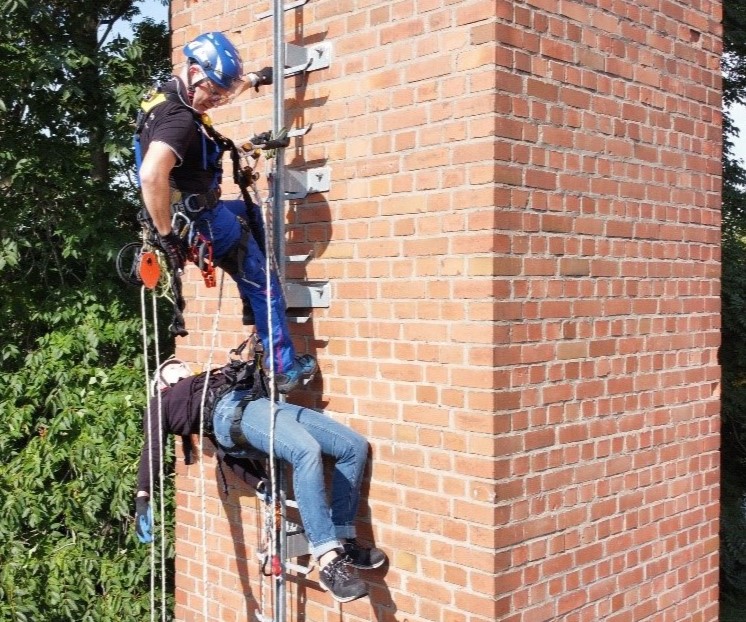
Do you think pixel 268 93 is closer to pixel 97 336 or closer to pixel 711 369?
pixel 711 369

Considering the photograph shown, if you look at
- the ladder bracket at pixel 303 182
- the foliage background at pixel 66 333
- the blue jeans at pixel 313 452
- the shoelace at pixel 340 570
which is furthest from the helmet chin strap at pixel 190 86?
the foliage background at pixel 66 333

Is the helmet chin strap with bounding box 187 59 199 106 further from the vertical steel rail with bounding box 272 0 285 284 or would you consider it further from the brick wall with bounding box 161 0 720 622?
the brick wall with bounding box 161 0 720 622

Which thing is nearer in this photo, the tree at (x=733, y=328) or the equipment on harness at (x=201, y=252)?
the equipment on harness at (x=201, y=252)

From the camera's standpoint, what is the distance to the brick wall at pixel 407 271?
369 cm

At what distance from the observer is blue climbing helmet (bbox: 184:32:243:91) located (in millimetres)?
3773

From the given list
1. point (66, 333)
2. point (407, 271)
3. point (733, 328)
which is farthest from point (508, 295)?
point (733, 328)

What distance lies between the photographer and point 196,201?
3.84 metres

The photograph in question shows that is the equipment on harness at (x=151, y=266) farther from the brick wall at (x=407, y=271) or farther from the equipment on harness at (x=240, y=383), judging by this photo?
the brick wall at (x=407, y=271)

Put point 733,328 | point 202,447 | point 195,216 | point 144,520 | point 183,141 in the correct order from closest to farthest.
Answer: point 183,141, point 195,216, point 144,520, point 202,447, point 733,328

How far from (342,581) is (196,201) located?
1645 mm

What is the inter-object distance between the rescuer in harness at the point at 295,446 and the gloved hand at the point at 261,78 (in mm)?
1281

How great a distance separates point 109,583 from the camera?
7406mm

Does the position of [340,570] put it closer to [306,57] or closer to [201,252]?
[201,252]

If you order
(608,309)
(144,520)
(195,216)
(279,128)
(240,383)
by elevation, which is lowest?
(144,520)
